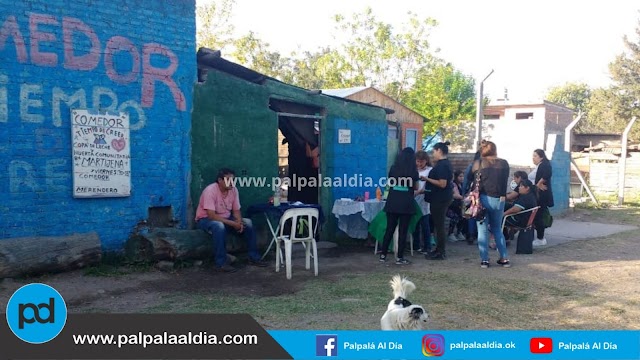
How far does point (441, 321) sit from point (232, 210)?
3496 millimetres

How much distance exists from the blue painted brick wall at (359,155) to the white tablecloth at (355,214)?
30.2 inches

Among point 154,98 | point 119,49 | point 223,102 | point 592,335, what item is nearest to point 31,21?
point 119,49

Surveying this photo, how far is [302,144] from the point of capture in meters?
9.67

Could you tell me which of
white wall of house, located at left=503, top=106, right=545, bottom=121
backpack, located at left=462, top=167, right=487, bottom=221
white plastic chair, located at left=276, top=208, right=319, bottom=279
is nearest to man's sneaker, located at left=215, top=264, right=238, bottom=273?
white plastic chair, located at left=276, top=208, right=319, bottom=279

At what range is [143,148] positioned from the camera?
6.94m

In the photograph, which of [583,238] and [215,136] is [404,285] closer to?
[215,136]

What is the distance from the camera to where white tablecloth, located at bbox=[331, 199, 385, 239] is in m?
8.34

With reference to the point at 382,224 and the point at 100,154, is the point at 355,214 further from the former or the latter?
the point at 100,154

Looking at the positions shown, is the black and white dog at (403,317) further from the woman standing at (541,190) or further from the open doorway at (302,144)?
the woman standing at (541,190)

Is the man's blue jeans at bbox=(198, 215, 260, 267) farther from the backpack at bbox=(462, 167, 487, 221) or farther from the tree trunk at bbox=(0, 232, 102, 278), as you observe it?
the backpack at bbox=(462, 167, 487, 221)

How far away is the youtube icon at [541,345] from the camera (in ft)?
12.3

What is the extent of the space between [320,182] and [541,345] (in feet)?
18.8

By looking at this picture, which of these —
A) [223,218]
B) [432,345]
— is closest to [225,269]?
[223,218]

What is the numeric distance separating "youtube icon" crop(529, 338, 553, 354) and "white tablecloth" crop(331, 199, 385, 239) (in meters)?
4.56
